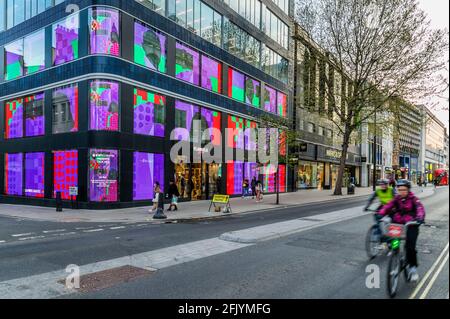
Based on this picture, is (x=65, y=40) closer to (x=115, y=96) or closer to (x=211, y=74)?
(x=115, y=96)

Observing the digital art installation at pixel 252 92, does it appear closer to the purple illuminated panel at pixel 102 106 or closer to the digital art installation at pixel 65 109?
the purple illuminated panel at pixel 102 106

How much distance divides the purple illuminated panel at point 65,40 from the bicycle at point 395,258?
19.8 m

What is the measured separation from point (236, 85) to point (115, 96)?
41.5 ft

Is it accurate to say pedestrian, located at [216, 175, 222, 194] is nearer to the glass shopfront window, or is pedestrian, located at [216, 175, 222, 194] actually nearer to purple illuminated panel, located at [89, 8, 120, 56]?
purple illuminated panel, located at [89, 8, 120, 56]

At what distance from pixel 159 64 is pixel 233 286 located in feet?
61.5

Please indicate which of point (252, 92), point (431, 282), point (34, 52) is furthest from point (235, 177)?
point (431, 282)

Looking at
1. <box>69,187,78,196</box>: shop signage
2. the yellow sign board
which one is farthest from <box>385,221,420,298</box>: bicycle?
<box>69,187,78,196</box>: shop signage

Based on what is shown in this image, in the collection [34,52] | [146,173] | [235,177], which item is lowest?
[235,177]

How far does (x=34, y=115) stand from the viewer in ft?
75.0

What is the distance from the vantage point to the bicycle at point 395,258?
5230mm

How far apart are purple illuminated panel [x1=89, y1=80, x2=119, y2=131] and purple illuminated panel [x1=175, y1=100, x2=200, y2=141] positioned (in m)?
4.95

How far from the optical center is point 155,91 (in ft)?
71.1
